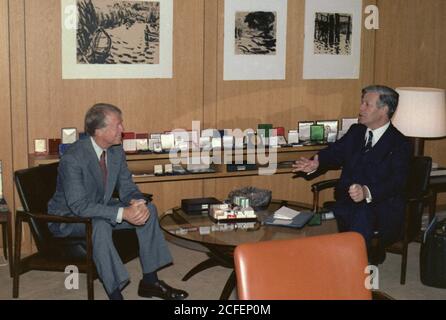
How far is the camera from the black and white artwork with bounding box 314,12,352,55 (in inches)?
259

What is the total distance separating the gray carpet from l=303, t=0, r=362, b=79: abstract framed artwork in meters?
2.00

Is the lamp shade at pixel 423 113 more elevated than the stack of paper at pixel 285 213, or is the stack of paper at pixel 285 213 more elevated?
the lamp shade at pixel 423 113

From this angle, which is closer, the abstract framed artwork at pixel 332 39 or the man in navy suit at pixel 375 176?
the man in navy suit at pixel 375 176

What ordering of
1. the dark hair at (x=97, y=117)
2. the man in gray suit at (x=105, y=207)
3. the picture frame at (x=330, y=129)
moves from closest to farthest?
the man in gray suit at (x=105, y=207), the dark hair at (x=97, y=117), the picture frame at (x=330, y=129)

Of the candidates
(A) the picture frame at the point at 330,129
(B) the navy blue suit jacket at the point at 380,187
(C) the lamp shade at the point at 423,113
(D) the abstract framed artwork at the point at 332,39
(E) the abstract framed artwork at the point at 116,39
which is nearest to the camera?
(B) the navy blue suit jacket at the point at 380,187

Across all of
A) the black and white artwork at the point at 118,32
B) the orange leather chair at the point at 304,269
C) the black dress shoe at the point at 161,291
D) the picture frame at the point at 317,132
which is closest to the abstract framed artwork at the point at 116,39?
the black and white artwork at the point at 118,32

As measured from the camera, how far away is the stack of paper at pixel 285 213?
481 cm

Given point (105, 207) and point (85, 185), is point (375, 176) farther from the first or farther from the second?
point (85, 185)

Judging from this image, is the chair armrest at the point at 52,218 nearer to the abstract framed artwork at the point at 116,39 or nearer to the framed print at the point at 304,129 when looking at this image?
the abstract framed artwork at the point at 116,39

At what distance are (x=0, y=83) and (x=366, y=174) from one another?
3.00 m

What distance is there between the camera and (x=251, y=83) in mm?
6391

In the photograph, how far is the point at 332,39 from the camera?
6.66 meters

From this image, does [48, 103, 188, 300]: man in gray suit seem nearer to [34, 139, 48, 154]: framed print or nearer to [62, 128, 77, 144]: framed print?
[62, 128, 77, 144]: framed print
